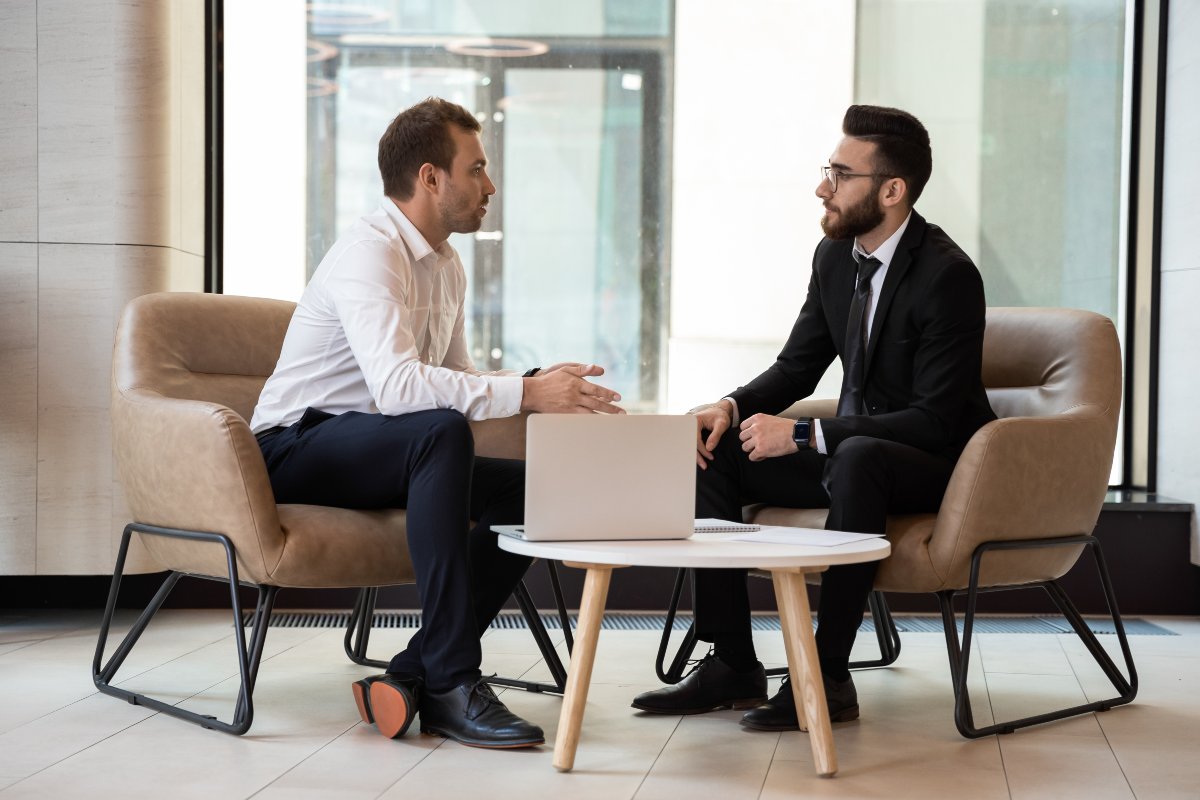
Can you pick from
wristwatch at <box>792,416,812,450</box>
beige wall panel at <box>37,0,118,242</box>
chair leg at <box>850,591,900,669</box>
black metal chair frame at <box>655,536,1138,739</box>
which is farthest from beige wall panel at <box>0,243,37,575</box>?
chair leg at <box>850,591,900,669</box>

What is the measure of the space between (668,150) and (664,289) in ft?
1.53

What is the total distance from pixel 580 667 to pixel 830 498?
70 cm

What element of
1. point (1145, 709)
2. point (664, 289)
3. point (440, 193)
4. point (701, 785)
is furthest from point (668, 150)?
point (701, 785)

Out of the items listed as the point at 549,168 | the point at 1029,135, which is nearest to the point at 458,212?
the point at 549,168

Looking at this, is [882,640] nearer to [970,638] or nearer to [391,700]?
[970,638]

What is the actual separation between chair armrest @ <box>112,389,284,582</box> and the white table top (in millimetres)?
509

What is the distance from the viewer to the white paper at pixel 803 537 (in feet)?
6.86

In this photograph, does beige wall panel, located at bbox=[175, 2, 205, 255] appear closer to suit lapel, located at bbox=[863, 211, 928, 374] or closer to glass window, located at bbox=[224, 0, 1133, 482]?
glass window, located at bbox=[224, 0, 1133, 482]

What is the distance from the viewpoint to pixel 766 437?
2.55 meters

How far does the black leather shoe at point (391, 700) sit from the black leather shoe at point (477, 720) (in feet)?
0.13

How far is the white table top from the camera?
6.27ft

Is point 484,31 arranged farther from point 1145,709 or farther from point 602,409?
point 1145,709

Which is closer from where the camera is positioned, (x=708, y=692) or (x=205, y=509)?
(x=205, y=509)

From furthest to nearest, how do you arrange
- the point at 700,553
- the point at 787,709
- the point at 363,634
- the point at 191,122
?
the point at 191,122 < the point at 363,634 < the point at 787,709 < the point at 700,553
